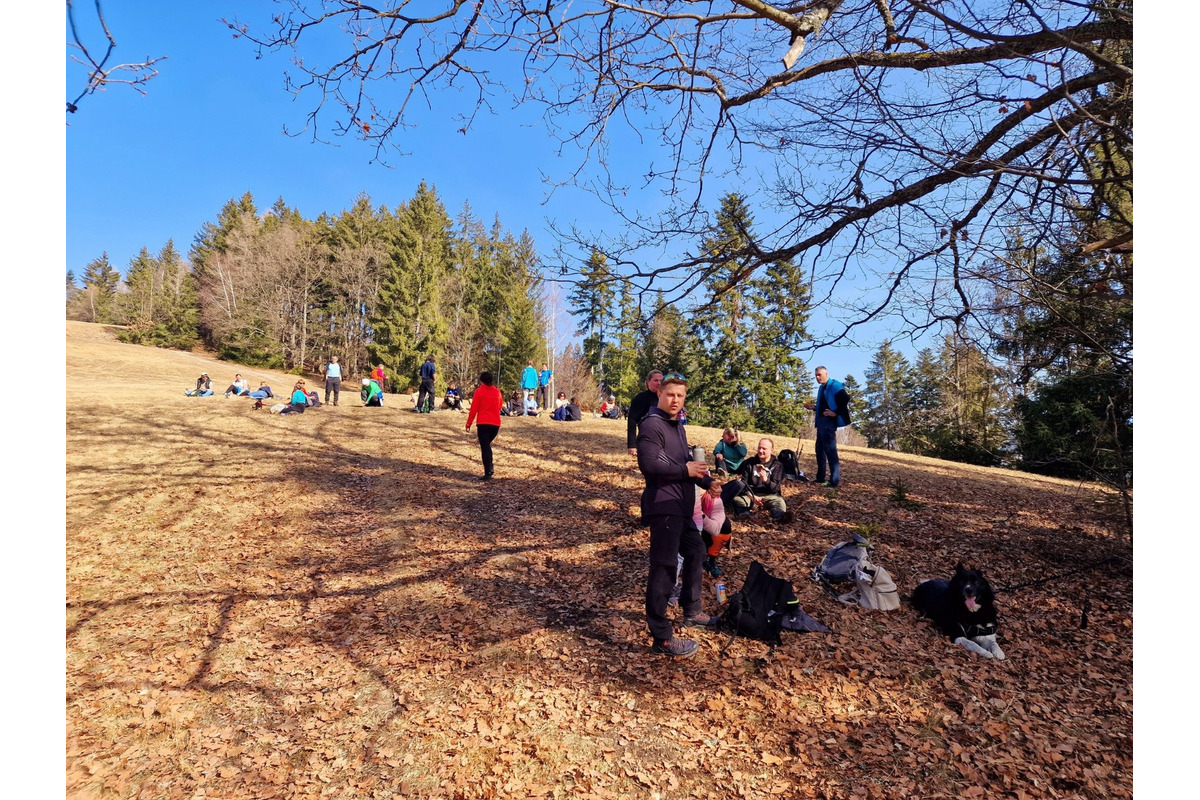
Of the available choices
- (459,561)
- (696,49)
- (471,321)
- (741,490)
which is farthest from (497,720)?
(471,321)

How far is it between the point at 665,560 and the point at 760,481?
437 cm

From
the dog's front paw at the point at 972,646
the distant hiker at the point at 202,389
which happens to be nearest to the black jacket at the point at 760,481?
the dog's front paw at the point at 972,646

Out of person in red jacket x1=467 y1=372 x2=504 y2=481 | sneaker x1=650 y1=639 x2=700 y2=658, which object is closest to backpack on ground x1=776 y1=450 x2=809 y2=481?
person in red jacket x1=467 y1=372 x2=504 y2=481

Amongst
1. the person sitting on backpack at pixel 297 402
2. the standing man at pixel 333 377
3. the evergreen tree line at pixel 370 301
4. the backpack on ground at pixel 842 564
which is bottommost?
the backpack on ground at pixel 842 564

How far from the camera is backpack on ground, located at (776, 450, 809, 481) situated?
959cm

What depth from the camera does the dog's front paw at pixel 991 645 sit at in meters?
4.68

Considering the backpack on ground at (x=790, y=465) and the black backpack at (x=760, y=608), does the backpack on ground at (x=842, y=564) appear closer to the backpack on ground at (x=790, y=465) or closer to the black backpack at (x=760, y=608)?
the black backpack at (x=760, y=608)

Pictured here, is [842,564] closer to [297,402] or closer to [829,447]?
[829,447]

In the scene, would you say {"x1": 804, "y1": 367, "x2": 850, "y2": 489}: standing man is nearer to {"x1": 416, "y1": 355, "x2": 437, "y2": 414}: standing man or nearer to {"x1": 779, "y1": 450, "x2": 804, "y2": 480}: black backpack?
{"x1": 779, "y1": 450, "x2": 804, "y2": 480}: black backpack

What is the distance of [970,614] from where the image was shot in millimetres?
4949

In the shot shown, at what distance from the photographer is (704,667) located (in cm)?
446

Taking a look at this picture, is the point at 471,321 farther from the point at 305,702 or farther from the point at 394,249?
the point at 305,702

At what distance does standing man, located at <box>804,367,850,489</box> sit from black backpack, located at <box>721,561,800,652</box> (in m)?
4.74

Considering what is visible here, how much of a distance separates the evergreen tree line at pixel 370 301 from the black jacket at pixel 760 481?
32191 millimetres
